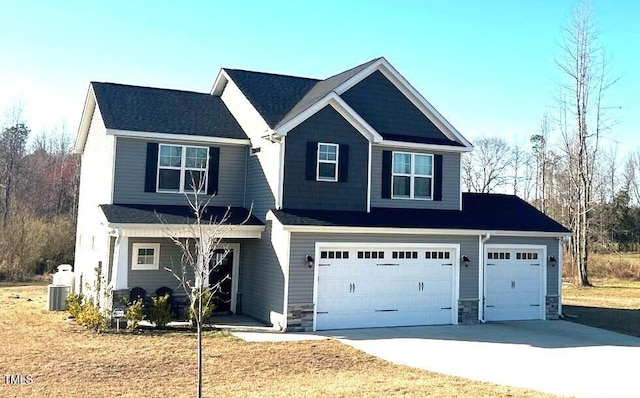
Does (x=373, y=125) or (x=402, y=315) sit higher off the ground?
(x=373, y=125)

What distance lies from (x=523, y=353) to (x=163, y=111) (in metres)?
12.6

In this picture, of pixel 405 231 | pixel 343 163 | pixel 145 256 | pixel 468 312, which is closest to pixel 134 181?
pixel 145 256

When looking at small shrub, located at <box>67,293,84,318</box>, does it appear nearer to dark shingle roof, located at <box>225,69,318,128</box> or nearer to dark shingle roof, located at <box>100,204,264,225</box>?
dark shingle roof, located at <box>100,204,264,225</box>

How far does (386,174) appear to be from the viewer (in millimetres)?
17750

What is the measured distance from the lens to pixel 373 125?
18062mm

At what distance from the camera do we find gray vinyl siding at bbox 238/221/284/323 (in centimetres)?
1513

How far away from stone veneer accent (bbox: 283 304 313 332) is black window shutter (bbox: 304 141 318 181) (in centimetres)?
368

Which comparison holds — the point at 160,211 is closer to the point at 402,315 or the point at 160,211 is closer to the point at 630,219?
the point at 402,315

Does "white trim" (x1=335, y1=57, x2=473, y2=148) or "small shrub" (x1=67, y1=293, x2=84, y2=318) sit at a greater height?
"white trim" (x1=335, y1=57, x2=473, y2=148)

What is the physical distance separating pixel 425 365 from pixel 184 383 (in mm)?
4597

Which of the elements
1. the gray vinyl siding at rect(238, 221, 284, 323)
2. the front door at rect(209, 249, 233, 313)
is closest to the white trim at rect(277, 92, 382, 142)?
the gray vinyl siding at rect(238, 221, 284, 323)

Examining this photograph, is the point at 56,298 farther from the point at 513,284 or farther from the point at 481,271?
the point at 513,284

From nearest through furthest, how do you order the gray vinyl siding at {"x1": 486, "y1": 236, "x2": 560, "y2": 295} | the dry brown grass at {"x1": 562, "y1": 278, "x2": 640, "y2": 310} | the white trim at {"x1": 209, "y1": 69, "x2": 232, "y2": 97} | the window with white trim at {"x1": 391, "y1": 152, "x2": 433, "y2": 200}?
1. the gray vinyl siding at {"x1": 486, "y1": 236, "x2": 560, "y2": 295}
2. the window with white trim at {"x1": 391, "y1": 152, "x2": 433, "y2": 200}
3. the white trim at {"x1": 209, "y1": 69, "x2": 232, "y2": 97}
4. the dry brown grass at {"x1": 562, "y1": 278, "x2": 640, "y2": 310}

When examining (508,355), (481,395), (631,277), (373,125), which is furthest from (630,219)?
(481,395)
